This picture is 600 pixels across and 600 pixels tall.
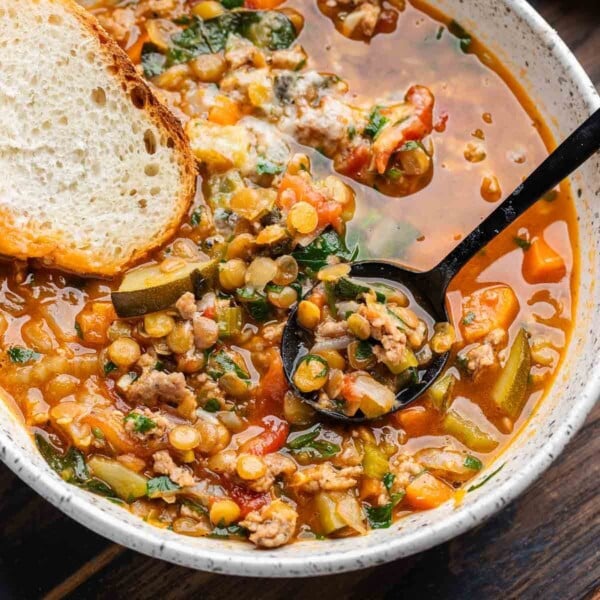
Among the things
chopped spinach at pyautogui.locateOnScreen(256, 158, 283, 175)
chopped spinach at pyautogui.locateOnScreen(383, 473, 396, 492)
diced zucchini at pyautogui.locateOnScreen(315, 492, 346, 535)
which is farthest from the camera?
chopped spinach at pyautogui.locateOnScreen(256, 158, 283, 175)

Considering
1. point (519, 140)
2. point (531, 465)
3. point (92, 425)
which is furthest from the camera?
point (519, 140)

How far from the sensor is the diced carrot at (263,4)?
5.27 meters

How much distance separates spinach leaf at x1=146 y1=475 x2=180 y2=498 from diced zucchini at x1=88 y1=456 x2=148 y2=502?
1.1 inches

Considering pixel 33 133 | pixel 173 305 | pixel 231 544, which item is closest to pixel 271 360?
pixel 173 305

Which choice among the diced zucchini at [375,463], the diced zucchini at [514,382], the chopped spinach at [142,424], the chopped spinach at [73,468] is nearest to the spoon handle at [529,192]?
the diced zucchini at [514,382]

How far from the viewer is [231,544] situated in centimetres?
430

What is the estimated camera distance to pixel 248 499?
4.40 m

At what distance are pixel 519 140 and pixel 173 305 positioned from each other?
2.03 metres

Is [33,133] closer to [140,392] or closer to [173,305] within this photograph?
[173,305]

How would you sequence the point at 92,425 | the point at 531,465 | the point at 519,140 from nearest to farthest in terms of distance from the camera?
the point at 531,465, the point at 92,425, the point at 519,140

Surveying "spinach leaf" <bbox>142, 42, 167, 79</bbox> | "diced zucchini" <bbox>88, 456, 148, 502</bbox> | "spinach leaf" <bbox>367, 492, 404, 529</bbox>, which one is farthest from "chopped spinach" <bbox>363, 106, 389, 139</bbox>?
"diced zucchini" <bbox>88, 456, 148, 502</bbox>

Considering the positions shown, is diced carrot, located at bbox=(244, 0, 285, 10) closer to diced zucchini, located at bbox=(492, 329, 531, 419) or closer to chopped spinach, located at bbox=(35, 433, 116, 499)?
diced zucchini, located at bbox=(492, 329, 531, 419)

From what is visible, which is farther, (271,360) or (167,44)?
(167,44)

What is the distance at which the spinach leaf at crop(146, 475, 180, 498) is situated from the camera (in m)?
4.36
